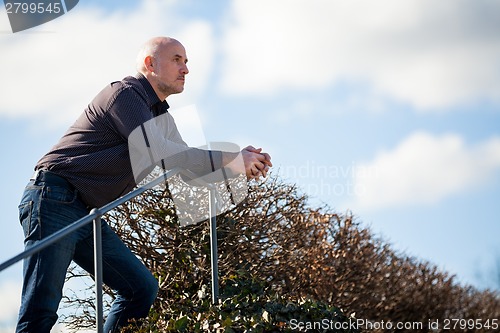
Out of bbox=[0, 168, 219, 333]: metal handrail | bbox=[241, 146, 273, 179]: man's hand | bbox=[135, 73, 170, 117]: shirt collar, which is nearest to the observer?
bbox=[0, 168, 219, 333]: metal handrail

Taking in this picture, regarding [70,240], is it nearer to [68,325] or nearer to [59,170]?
[59,170]

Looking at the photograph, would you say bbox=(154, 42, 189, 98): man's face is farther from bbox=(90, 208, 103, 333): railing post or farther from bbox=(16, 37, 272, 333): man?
bbox=(90, 208, 103, 333): railing post

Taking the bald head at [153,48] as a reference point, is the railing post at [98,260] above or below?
below

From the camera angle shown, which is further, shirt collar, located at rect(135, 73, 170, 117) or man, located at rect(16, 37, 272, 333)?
shirt collar, located at rect(135, 73, 170, 117)

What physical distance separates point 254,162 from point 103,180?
2.41ft

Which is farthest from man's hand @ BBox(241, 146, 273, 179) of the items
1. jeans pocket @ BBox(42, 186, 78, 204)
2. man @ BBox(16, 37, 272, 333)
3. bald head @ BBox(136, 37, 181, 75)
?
jeans pocket @ BBox(42, 186, 78, 204)

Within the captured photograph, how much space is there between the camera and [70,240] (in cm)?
375

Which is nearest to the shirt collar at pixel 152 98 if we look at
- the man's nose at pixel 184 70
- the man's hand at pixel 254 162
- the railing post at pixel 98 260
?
the man's nose at pixel 184 70

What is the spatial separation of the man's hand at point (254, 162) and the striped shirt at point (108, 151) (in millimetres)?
134

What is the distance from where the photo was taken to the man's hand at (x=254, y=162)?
3896 millimetres

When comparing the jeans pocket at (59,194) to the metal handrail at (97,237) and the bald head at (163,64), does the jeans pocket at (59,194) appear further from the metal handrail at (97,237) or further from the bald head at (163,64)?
the bald head at (163,64)

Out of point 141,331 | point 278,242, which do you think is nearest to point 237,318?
point 141,331

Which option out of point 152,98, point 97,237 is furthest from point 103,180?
point 152,98

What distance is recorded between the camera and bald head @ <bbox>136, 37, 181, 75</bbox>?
13.5 ft
